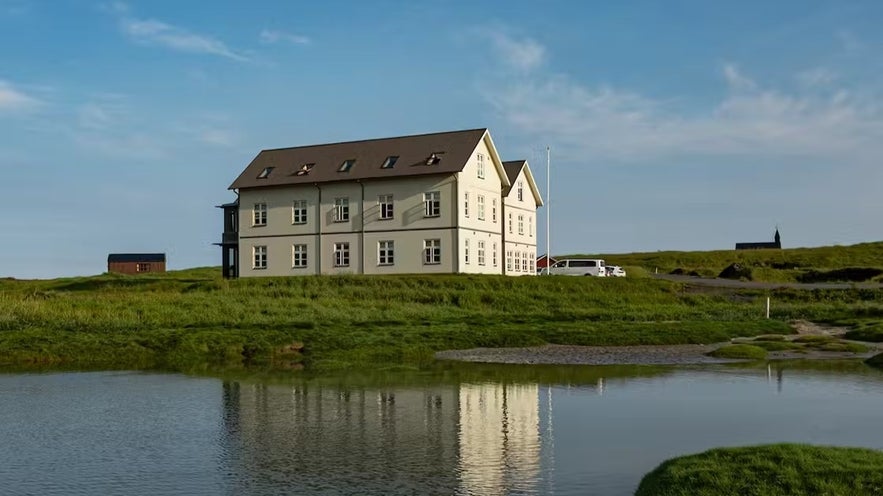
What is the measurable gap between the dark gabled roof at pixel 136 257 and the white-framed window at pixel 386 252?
187 ft

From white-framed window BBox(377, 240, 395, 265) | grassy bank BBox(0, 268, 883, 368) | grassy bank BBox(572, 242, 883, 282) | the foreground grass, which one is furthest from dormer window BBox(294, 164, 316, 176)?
the foreground grass

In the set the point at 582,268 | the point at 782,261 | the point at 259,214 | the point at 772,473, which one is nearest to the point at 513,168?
the point at 582,268

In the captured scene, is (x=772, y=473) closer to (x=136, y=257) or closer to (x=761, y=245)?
A: (x=136, y=257)

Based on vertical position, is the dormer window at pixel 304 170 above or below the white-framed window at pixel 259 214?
above

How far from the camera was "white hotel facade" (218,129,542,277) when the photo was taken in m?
59.9

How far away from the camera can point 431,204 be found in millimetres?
60219

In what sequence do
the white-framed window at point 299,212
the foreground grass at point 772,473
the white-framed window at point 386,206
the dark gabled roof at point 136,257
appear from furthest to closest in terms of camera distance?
the dark gabled roof at point 136,257
the white-framed window at point 299,212
the white-framed window at point 386,206
the foreground grass at point 772,473

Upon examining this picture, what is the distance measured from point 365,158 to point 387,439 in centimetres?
4885

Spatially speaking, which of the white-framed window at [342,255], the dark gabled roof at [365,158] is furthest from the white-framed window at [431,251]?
the white-framed window at [342,255]

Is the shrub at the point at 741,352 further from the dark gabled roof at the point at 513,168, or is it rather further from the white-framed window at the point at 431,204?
the dark gabled roof at the point at 513,168

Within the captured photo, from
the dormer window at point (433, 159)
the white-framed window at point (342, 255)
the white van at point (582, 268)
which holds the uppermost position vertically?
the dormer window at point (433, 159)

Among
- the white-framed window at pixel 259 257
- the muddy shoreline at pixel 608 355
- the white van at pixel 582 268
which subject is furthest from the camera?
the white van at pixel 582 268

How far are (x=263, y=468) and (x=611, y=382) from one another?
13.3 metres

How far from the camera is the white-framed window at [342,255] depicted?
62.5 meters
